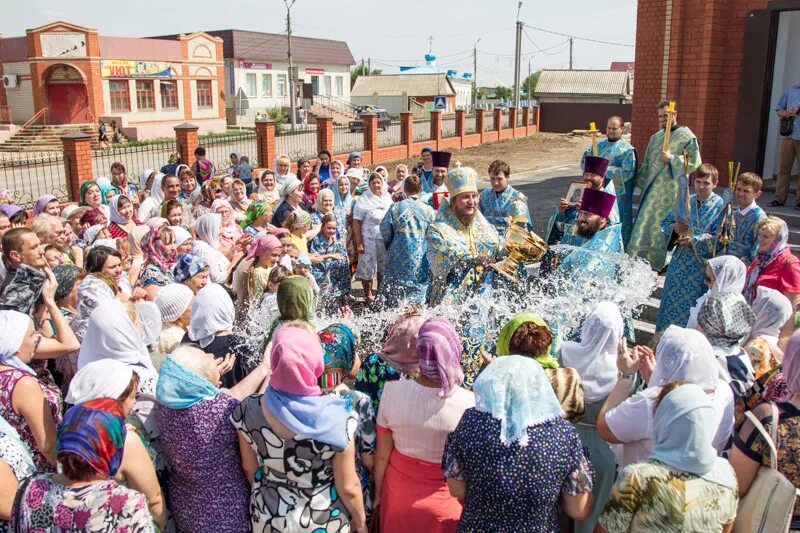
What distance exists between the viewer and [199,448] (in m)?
2.73

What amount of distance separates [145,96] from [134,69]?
169cm

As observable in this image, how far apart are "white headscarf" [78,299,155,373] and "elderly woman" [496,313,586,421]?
1.69m

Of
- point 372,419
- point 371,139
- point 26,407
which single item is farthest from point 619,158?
point 371,139

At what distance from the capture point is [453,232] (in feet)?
16.1

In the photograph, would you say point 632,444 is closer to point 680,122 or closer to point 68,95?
point 680,122

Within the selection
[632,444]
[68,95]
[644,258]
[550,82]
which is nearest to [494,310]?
[632,444]

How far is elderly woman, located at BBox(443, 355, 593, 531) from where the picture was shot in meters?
2.43

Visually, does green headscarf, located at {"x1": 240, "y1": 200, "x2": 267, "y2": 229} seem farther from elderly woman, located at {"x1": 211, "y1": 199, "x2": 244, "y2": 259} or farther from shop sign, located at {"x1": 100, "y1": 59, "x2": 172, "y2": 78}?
shop sign, located at {"x1": 100, "y1": 59, "x2": 172, "y2": 78}

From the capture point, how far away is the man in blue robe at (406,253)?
6.29m

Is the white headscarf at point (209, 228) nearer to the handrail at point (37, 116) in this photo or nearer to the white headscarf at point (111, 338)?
the white headscarf at point (111, 338)

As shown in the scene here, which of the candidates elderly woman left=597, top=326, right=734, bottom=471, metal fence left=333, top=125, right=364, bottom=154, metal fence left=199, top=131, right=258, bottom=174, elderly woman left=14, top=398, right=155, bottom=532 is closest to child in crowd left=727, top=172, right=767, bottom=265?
elderly woman left=597, top=326, right=734, bottom=471

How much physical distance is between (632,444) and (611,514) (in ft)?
1.45

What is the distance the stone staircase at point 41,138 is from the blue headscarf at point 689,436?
31.6m

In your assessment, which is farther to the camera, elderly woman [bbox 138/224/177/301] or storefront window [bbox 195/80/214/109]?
storefront window [bbox 195/80/214/109]
